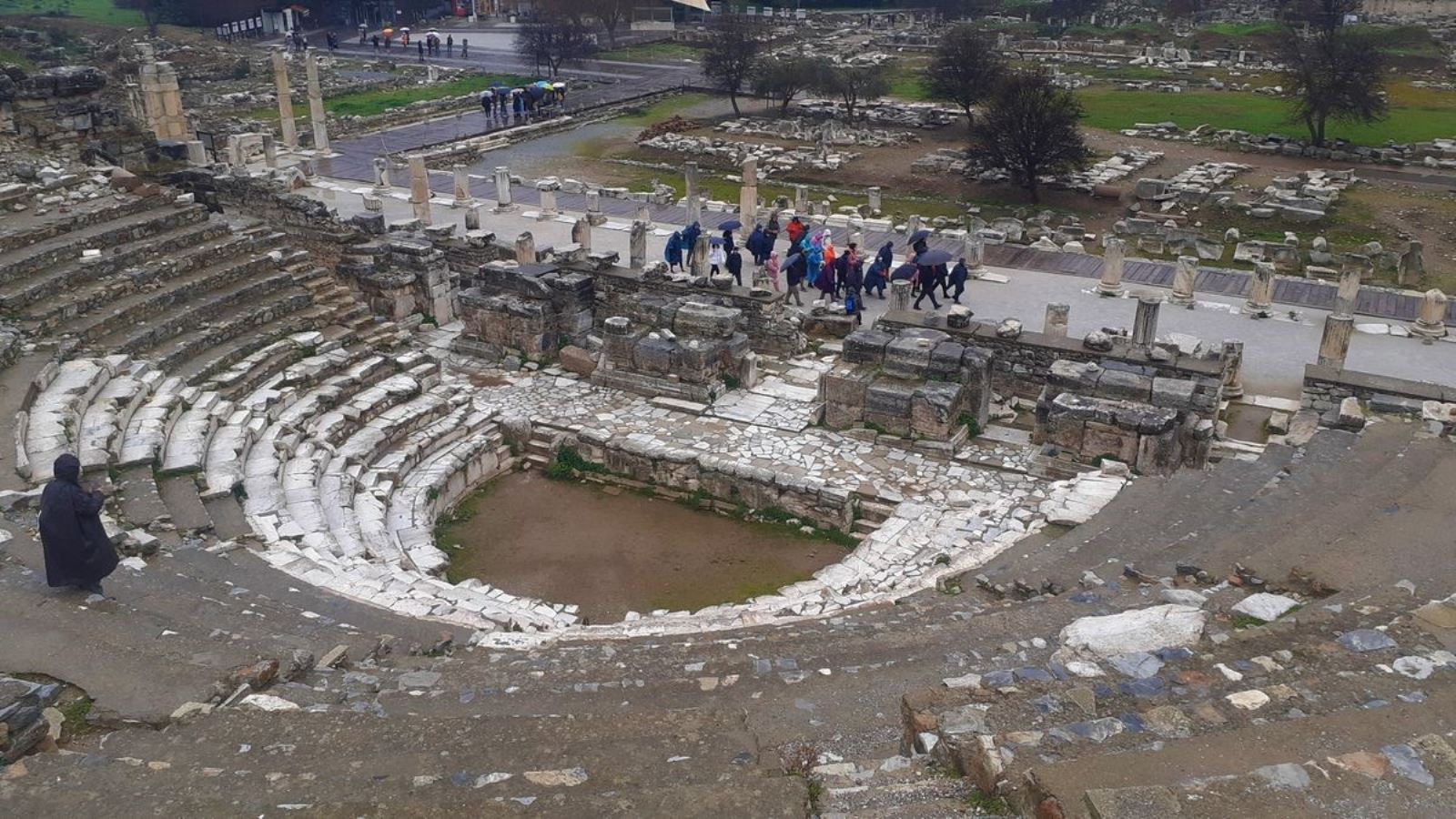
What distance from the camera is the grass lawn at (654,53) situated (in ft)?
202

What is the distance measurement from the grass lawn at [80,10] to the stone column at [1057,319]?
210ft

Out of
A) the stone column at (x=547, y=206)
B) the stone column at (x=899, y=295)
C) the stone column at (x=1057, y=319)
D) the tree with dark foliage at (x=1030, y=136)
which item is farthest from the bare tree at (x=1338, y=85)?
the stone column at (x=547, y=206)

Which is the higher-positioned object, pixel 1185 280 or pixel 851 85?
pixel 851 85

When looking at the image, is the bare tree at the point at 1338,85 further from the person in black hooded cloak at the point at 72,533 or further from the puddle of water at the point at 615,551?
the person in black hooded cloak at the point at 72,533

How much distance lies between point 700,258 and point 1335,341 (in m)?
10.9

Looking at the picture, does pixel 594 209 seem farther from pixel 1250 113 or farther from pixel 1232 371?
pixel 1250 113

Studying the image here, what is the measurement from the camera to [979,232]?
22672 millimetres

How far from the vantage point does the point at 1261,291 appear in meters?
19.6

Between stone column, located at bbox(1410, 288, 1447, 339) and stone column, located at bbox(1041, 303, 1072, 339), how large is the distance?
20.6ft

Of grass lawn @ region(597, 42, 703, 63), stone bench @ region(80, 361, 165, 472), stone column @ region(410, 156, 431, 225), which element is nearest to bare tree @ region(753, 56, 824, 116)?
grass lawn @ region(597, 42, 703, 63)

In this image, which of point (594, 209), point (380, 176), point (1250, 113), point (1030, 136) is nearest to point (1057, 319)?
point (594, 209)

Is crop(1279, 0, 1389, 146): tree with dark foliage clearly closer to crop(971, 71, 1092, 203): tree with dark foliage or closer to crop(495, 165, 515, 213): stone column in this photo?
crop(971, 71, 1092, 203): tree with dark foliage

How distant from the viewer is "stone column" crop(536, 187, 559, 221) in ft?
86.9

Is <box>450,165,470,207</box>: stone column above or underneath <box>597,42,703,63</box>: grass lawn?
underneath
